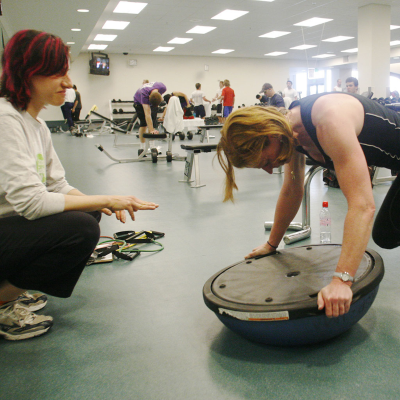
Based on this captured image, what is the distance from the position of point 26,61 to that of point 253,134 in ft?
2.41

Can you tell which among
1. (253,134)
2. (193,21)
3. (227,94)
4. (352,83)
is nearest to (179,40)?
(193,21)

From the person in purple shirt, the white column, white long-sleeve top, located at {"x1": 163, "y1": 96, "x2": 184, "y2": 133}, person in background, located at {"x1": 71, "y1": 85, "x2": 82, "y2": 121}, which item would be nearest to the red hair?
white long-sleeve top, located at {"x1": 163, "y1": 96, "x2": 184, "y2": 133}

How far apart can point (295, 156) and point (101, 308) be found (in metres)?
0.97

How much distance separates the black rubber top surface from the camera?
44.8 inches

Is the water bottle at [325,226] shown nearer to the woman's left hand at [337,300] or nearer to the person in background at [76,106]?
the woman's left hand at [337,300]

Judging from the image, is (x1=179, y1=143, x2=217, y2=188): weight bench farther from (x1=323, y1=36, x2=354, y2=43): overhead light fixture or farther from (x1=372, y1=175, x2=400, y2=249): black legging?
(x1=323, y1=36, x2=354, y2=43): overhead light fixture

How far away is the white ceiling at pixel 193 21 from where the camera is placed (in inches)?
298

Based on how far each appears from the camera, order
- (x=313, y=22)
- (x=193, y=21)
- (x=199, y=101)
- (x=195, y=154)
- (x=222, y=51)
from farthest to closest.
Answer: (x=222, y=51) < (x=199, y=101) < (x=313, y=22) < (x=193, y=21) < (x=195, y=154)

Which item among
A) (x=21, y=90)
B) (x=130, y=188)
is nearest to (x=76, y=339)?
(x=21, y=90)

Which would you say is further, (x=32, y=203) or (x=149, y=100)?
(x=149, y=100)

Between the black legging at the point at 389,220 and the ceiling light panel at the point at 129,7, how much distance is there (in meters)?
8.22

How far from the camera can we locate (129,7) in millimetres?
8531

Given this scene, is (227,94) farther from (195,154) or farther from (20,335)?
(20,335)

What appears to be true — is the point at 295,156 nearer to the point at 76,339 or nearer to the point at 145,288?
the point at 145,288
